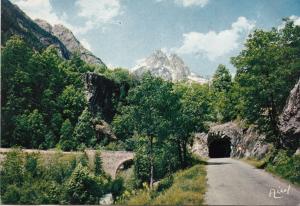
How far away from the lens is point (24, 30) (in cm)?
7794

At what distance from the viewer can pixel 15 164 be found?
102 feet

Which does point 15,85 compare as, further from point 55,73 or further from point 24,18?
point 24,18

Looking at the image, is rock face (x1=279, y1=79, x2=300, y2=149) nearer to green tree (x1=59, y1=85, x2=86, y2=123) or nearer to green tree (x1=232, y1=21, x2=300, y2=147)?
green tree (x1=232, y1=21, x2=300, y2=147)

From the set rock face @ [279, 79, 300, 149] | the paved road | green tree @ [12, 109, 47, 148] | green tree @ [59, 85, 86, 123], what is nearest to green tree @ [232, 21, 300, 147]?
rock face @ [279, 79, 300, 149]

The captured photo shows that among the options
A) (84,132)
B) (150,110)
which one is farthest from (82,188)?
(84,132)

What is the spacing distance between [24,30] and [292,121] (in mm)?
65968

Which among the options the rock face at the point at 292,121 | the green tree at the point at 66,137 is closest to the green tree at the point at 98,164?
the green tree at the point at 66,137

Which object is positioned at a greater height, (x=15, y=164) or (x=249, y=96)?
(x=249, y=96)

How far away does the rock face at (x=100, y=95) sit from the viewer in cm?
6012

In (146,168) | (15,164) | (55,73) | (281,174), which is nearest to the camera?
(281,174)

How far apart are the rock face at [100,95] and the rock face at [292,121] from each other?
39.7 metres

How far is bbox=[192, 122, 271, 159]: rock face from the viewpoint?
31609 mm

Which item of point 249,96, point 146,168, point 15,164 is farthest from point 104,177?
point 249,96

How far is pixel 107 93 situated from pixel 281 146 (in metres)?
41.5
